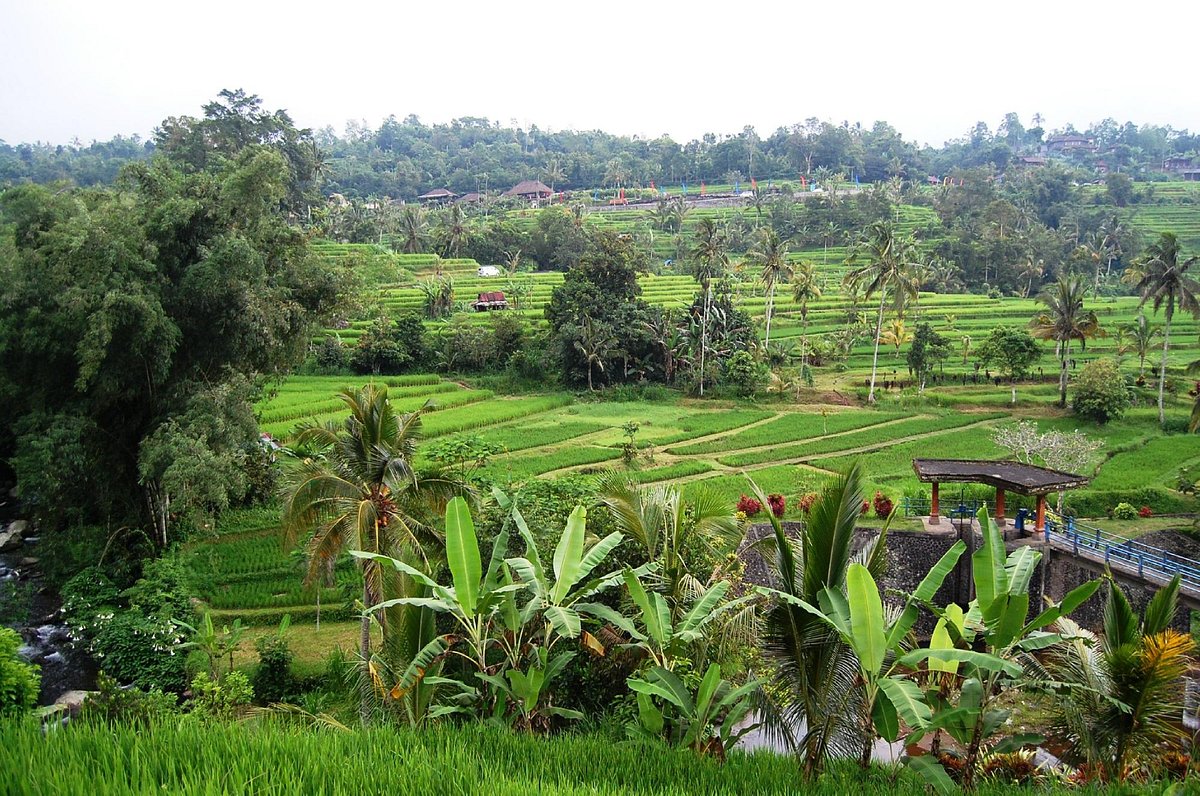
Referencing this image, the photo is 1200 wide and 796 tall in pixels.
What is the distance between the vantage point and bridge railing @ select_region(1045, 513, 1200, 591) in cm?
1541

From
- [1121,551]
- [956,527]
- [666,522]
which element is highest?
[666,522]

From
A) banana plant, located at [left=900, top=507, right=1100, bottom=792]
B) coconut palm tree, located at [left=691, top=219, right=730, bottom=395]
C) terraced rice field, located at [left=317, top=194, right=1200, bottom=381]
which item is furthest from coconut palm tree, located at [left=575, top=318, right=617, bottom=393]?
banana plant, located at [left=900, top=507, right=1100, bottom=792]

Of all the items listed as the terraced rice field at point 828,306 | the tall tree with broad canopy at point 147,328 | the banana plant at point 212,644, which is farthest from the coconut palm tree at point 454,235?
the banana plant at point 212,644

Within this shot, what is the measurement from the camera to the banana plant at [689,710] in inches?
295

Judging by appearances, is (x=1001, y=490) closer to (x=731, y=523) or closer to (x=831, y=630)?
(x=731, y=523)

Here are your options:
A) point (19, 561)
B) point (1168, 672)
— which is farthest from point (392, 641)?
point (19, 561)

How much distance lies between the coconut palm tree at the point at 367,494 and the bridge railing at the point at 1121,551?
39.5 feet

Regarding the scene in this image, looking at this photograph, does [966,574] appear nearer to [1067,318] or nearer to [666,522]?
[666,522]

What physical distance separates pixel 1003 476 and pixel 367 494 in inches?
489

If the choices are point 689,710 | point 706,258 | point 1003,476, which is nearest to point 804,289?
point 706,258

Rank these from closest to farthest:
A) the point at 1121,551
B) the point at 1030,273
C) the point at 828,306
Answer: the point at 1121,551 → the point at 828,306 → the point at 1030,273

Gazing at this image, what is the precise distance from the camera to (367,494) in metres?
12.0

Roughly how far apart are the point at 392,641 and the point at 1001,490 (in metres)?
13.5

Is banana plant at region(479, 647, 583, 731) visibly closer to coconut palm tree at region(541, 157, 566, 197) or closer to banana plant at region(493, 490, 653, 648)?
banana plant at region(493, 490, 653, 648)
